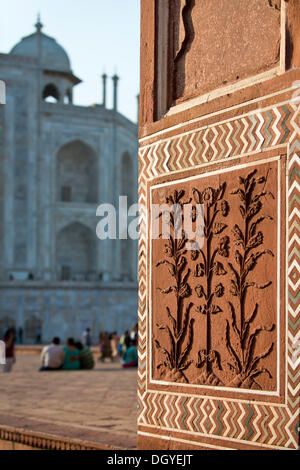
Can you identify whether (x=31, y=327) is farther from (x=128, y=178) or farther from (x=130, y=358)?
(x=130, y=358)

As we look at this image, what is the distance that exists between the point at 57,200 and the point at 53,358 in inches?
743

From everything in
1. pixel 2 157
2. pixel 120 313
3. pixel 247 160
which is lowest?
pixel 120 313

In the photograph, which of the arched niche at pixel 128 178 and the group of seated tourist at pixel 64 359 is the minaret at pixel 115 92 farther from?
the group of seated tourist at pixel 64 359

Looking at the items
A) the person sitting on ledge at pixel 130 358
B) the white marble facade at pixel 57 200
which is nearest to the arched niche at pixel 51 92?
the white marble facade at pixel 57 200

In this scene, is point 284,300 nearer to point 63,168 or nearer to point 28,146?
point 28,146

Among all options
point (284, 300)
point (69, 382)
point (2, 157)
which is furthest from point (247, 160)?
point (2, 157)

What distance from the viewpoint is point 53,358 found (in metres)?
10.4

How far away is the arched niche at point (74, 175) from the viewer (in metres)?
28.9

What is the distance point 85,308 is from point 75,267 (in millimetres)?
4100

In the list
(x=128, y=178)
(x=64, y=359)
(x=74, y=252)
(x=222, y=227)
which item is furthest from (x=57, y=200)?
(x=222, y=227)

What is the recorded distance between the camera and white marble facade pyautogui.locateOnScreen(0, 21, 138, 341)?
80.0 ft

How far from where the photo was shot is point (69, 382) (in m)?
8.44

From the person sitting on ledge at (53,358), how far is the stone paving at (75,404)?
0.26m

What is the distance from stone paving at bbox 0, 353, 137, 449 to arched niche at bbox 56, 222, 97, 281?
18188 millimetres
